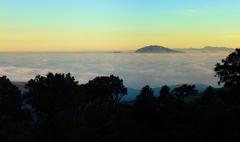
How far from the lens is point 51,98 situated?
291ft

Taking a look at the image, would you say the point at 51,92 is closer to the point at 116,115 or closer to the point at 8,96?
the point at 8,96

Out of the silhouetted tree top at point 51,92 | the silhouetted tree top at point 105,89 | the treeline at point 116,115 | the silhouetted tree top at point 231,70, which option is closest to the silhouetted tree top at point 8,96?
the treeline at point 116,115

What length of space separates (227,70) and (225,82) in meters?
2.54

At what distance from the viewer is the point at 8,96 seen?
309 feet

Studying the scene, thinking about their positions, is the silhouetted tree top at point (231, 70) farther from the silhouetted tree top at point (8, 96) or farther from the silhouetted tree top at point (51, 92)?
the silhouetted tree top at point (8, 96)

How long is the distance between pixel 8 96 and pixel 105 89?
2956 centimetres

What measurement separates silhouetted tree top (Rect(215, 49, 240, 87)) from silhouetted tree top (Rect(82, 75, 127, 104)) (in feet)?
109

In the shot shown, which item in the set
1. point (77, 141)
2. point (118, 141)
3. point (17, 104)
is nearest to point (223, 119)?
point (118, 141)

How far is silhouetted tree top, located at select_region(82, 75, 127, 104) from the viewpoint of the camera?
11525 cm

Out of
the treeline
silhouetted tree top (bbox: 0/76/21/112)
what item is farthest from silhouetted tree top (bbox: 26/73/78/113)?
silhouetted tree top (bbox: 0/76/21/112)

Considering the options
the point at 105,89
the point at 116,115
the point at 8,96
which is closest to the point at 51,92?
the point at 8,96

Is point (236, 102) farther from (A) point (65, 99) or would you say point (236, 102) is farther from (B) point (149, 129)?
(B) point (149, 129)

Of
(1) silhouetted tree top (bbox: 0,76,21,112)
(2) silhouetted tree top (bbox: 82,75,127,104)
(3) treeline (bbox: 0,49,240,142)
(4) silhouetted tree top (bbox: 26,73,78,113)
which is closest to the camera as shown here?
Result: (3) treeline (bbox: 0,49,240,142)

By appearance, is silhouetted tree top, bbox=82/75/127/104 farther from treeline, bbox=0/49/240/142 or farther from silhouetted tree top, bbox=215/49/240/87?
silhouetted tree top, bbox=215/49/240/87
